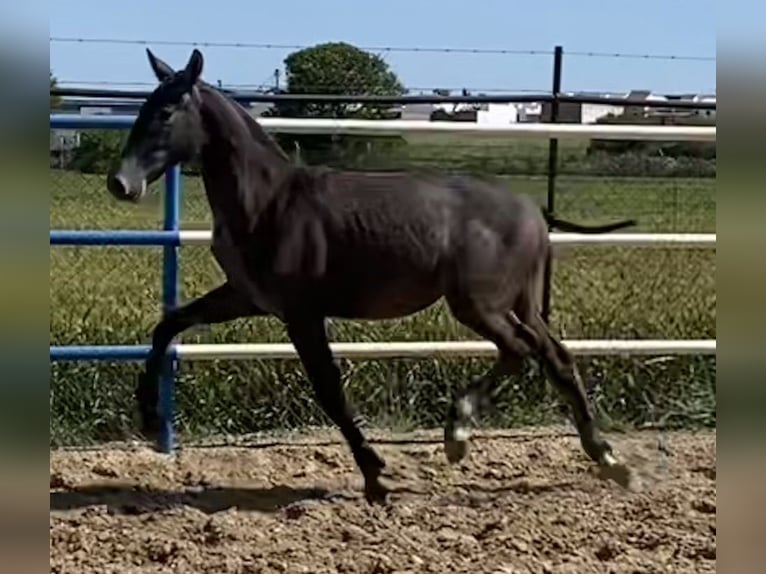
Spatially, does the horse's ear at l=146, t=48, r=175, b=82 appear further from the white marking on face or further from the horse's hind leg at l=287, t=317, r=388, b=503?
the white marking on face

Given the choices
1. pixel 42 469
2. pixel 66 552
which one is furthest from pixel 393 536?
pixel 42 469

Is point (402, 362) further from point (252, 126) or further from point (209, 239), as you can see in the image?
point (252, 126)

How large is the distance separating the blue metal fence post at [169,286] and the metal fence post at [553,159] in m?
1.29

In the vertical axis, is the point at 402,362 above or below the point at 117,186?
below

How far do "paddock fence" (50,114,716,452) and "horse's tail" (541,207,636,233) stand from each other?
11cm

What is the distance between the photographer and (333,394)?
3.88m

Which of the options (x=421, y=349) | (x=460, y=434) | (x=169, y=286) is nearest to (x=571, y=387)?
(x=460, y=434)

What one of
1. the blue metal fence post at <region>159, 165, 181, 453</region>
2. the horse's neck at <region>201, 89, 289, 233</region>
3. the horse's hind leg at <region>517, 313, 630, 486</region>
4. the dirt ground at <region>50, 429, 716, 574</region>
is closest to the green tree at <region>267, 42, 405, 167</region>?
the blue metal fence post at <region>159, 165, 181, 453</region>

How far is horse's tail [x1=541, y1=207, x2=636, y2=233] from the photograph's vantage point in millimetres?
4297

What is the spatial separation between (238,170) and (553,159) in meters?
1.54

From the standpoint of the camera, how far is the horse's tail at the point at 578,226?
14.1ft

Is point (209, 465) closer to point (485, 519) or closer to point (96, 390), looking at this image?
point (96, 390)

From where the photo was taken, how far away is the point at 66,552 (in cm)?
338

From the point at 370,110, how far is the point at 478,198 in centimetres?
135
